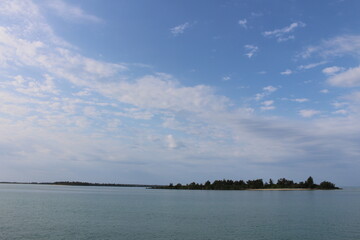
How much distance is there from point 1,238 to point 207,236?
103 feet

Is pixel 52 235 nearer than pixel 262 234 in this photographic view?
Yes

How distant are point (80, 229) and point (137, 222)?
13203 millimetres

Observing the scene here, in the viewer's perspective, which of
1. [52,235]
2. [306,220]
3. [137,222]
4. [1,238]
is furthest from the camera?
[306,220]

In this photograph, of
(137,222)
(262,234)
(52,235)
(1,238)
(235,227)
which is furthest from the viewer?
(137,222)

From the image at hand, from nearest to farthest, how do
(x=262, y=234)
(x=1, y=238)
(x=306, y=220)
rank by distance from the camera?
1. (x=1, y=238)
2. (x=262, y=234)
3. (x=306, y=220)

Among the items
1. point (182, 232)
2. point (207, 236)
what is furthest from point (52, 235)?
point (207, 236)

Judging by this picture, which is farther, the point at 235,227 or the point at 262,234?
the point at 235,227

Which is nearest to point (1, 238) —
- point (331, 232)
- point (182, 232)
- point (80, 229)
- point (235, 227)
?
point (80, 229)

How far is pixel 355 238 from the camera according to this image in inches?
1989

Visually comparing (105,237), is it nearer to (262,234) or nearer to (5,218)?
(262,234)

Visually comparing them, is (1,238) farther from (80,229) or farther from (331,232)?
(331,232)

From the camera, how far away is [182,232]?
175 ft

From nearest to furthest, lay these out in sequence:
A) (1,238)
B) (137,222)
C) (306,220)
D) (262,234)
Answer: (1,238)
(262,234)
(137,222)
(306,220)

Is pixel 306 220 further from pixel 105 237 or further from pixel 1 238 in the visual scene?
pixel 1 238
